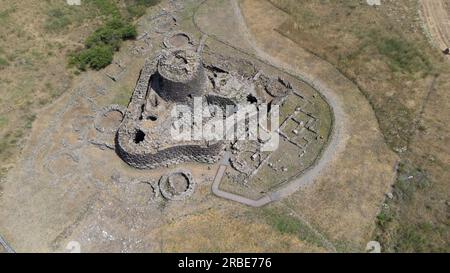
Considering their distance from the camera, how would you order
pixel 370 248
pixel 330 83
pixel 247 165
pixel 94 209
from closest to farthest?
pixel 370 248 → pixel 94 209 → pixel 247 165 → pixel 330 83

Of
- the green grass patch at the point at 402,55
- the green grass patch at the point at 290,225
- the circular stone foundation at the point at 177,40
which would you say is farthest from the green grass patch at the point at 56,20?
the green grass patch at the point at 402,55

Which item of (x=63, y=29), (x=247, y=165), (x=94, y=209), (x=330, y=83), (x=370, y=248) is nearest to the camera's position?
(x=370, y=248)

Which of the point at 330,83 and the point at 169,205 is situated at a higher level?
the point at 330,83

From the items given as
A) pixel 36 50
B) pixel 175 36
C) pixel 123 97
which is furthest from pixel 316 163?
pixel 36 50

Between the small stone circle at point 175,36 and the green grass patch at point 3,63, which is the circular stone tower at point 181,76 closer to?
the small stone circle at point 175,36

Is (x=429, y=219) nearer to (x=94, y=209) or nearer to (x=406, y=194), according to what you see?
(x=406, y=194)

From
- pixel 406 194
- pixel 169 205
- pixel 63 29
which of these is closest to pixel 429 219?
pixel 406 194
